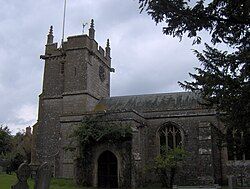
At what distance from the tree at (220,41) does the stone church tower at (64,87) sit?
19536mm

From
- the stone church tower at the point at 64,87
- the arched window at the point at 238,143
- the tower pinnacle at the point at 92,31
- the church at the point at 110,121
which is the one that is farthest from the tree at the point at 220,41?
the tower pinnacle at the point at 92,31

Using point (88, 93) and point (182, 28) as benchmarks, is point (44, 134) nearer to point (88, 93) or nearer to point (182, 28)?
point (88, 93)

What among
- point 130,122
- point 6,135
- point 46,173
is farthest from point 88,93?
point 46,173

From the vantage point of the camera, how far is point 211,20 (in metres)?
7.89

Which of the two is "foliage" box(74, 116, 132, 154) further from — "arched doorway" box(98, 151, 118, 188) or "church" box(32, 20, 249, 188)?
"arched doorway" box(98, 151, 118, 188)

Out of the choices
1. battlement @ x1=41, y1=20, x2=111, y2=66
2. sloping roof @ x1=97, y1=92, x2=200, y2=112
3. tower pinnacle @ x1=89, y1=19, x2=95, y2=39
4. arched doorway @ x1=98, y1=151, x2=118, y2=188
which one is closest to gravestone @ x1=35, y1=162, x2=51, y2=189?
arched doorway @ x1=98, y1=151, x2=118, y2=188

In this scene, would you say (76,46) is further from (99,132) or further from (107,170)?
(107,170)

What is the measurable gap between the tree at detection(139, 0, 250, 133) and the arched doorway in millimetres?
12985

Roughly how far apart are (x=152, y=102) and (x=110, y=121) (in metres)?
7.59

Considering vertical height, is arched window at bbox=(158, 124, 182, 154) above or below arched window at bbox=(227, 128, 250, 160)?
above

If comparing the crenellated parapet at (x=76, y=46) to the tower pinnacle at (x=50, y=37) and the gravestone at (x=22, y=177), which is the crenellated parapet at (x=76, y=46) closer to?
the tower pinnacle at (x=50, y=37)

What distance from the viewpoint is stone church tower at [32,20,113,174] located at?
2898 centimetres

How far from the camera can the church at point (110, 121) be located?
21.7 m

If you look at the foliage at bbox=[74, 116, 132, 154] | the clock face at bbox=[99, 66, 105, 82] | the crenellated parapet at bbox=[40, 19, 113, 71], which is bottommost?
the foliage at bbox=[74, 116, 132, 154]
